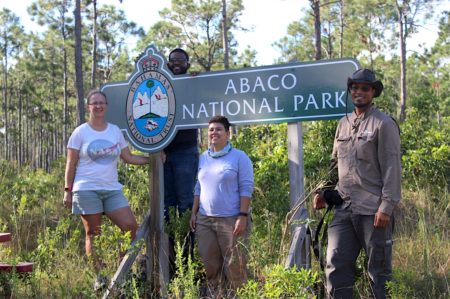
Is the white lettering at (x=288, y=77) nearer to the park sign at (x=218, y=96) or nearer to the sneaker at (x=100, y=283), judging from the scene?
the park sign at (x=218, y=96)

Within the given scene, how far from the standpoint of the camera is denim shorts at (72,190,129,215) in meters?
3.65

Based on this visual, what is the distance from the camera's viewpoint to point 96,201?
12.1 ft

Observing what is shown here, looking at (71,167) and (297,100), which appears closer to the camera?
(297,100)

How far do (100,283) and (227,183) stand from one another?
41.5 inches

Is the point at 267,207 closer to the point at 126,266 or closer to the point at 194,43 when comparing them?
the point at 126,266

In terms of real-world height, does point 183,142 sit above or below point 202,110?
below

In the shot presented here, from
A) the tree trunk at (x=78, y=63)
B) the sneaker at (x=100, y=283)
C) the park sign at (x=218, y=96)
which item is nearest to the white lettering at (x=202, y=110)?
the park sign at (x=218, y=96)

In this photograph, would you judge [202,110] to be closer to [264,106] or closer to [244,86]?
[244,86]

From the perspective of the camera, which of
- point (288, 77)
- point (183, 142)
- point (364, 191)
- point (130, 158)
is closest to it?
point (364, 191)

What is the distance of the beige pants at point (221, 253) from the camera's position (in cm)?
334

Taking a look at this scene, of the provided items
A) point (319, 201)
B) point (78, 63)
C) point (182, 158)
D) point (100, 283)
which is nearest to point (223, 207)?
point (319, 201)

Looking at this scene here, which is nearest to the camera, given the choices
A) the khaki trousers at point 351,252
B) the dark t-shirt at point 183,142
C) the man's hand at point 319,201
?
the khaki trousers at point 351,252

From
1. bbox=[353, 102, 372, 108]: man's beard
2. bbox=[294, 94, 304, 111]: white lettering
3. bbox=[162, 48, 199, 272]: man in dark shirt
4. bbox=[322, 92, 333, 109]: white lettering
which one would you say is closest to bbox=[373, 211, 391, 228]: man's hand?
bbox=[353, 102, 372, 108]: man's beard

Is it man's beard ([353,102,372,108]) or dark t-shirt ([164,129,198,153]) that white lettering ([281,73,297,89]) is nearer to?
man's beard ([353,102,372,108])
